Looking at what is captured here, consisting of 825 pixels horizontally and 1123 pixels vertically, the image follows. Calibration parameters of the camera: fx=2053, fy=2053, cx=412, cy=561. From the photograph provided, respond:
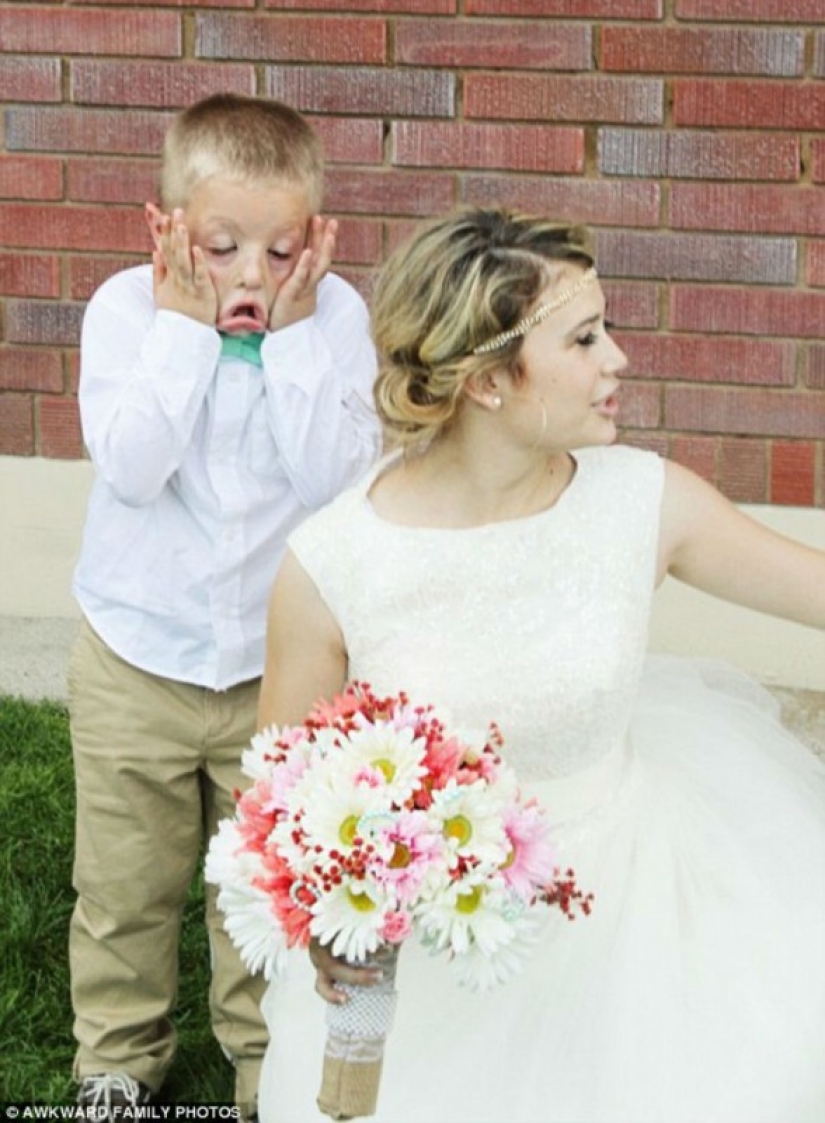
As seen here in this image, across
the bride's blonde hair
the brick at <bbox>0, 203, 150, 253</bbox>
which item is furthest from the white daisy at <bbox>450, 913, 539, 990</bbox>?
the brick at <bbox>0, 203, 150, 253</bbox>

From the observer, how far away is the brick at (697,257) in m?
5.55

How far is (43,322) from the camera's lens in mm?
5992

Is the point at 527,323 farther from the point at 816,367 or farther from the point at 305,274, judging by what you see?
the point at 816,367

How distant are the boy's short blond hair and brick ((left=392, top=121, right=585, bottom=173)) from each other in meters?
2.09

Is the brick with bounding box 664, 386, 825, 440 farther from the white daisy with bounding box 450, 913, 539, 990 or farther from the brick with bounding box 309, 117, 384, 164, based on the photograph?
the white daisy with bounding box 450, 913, 539, 990

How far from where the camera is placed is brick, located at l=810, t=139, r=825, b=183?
5457 millimetres

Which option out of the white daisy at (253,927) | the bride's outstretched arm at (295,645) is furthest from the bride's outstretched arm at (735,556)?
the white daisy at (253,927)

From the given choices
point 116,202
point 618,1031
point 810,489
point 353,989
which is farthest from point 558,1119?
point 116,202

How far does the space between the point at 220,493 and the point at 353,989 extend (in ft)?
3.39

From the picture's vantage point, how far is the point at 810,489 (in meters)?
5.65

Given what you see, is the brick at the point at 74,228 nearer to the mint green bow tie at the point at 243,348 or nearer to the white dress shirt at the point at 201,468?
the white dress shirt at the point at 201,468

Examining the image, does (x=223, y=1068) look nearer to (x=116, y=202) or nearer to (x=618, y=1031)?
(x=618, y=1031)

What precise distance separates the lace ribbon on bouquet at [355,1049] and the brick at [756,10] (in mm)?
3359

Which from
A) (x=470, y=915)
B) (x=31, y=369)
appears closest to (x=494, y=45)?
(x=31, y=369)
